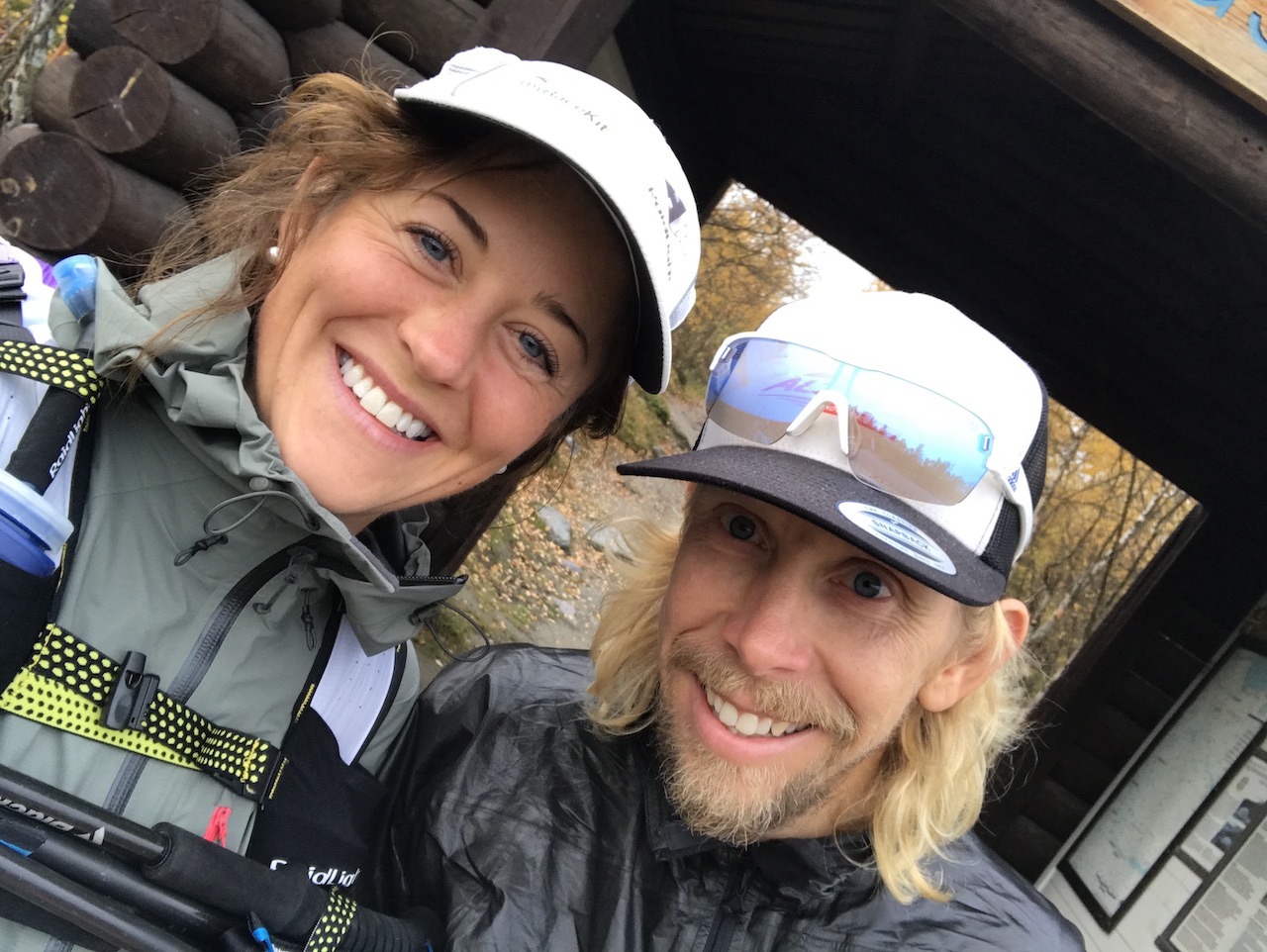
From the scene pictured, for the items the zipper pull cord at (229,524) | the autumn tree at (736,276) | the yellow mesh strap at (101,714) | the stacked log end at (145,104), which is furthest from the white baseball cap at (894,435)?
the autumn tree at (736,276)

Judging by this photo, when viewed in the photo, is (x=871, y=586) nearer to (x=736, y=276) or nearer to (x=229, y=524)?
(x=229, y=524)

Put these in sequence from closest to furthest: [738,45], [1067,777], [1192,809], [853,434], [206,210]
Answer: [853,434], [206,210], [1192,809], [738,45], [1067,777]

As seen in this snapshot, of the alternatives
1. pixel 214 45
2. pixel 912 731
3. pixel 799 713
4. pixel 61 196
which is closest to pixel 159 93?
pixel 214 45

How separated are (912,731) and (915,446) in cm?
75

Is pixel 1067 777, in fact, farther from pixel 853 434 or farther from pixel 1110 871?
pixel 853 434

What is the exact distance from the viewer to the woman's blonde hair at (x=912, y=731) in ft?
6.12

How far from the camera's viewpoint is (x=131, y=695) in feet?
4.24

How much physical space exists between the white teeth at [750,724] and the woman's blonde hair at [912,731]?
29 centimetres

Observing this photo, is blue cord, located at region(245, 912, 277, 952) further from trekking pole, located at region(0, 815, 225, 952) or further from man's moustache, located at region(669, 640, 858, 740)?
man's moustache, located at region(669, 640, 858, 740)

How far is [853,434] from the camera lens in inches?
68.2

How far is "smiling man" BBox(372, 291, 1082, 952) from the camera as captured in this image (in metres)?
1.72

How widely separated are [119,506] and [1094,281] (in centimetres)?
443

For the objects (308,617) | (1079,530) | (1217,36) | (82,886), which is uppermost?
(1079,530)

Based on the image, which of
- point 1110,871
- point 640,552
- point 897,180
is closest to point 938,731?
point 640,552
